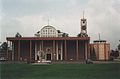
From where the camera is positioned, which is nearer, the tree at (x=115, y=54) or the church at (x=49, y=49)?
the church at (x=49, y=49)

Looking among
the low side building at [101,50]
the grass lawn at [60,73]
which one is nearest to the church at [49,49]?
the low side building at [101,50]

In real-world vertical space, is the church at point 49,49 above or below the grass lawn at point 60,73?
above

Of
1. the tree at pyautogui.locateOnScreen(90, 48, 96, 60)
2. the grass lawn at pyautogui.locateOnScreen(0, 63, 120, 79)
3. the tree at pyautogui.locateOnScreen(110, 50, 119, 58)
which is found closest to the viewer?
the grass lawn at pyautogui.locateOnScreen(0, 63, 120, 79)

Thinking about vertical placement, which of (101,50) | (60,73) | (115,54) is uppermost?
(101,50)

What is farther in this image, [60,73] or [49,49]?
[49,49]

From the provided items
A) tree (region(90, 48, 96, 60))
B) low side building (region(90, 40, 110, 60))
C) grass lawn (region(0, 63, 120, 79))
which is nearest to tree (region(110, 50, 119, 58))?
tree (region(90, 48, 96, 60))

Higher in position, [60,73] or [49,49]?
[49,49]

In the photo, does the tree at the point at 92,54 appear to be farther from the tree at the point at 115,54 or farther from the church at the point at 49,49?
the tree at the point at 115,54

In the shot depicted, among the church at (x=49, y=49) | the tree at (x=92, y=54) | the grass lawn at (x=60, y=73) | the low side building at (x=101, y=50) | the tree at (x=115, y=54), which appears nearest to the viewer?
the grass lawn at (x=60, y=73)

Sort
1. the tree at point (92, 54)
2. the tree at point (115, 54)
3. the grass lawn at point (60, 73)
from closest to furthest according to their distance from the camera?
the grass lawn at point (60, 73), the tree at point (92, 54), the tree at point (115, 54)

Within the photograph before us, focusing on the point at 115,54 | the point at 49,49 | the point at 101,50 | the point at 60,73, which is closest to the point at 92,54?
the point at 101,50

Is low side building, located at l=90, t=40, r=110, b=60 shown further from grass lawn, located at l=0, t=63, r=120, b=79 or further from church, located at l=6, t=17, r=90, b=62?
grass lawn, located at l=0, t=63, r=120, b=79

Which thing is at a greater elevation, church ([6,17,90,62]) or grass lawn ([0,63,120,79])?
church ([6,17,90,62])

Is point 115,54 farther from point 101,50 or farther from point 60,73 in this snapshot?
point 60,73
